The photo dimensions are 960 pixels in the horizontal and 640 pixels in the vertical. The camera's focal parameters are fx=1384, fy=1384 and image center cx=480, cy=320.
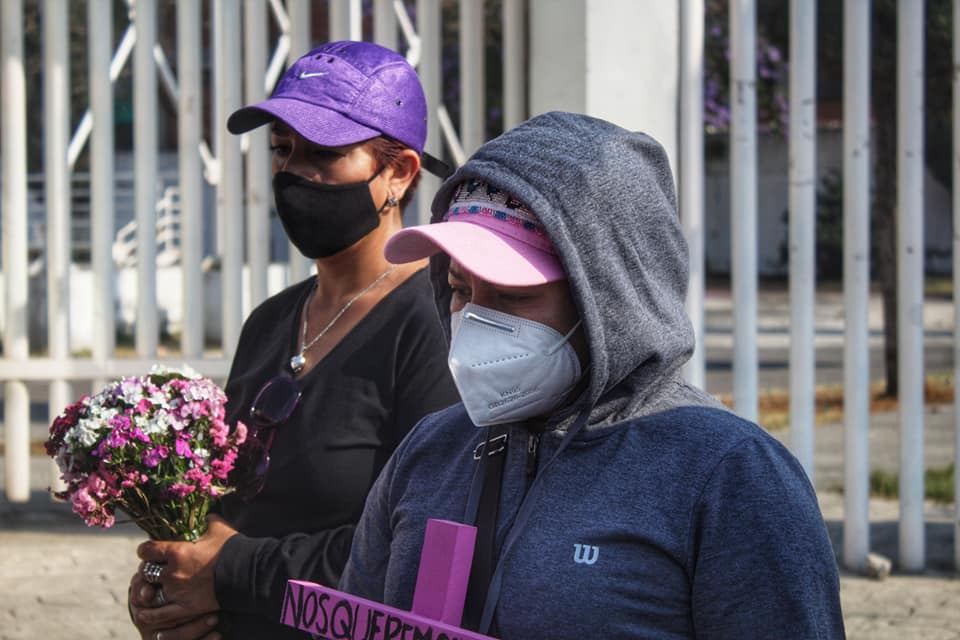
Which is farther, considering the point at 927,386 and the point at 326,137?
the point at 927,386

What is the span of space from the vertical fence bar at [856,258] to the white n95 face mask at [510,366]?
12.5 feet

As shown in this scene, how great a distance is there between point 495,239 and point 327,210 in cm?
108

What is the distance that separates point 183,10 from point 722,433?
15.9ft

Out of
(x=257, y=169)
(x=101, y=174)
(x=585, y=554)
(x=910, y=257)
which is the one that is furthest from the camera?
(x=101, y=174)

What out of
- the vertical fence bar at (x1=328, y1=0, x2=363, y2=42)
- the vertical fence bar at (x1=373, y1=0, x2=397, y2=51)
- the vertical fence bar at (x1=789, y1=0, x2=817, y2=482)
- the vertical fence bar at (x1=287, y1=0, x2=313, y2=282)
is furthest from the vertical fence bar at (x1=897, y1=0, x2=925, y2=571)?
the vertical fence bar at (x1=287, y1=0, x2=313, y2=282)

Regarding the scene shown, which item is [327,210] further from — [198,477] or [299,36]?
[299,36]

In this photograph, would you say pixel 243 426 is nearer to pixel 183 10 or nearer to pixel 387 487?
pixel 387 487

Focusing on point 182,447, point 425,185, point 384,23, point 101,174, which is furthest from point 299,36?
point 182,447

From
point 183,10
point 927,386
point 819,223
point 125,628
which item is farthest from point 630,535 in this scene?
point 819,223

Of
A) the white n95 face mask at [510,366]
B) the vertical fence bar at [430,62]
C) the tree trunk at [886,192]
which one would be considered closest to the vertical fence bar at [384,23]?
the vertical fence bar at [430,62]

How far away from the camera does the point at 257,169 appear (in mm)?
5965

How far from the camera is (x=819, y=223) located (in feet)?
92.1

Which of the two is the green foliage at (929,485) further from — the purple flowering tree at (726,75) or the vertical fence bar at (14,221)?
the vertical fence bar at (14,221)

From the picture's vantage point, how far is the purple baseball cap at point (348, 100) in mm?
2789
